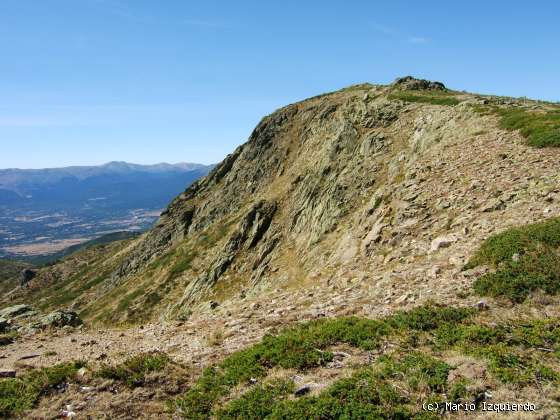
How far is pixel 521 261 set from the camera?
1462cm

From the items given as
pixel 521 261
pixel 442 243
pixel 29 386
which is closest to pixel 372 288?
pixel 442 243

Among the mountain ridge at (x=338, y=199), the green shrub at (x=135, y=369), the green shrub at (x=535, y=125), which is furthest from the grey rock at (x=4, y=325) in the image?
the green shrub at (x=535, y=125)

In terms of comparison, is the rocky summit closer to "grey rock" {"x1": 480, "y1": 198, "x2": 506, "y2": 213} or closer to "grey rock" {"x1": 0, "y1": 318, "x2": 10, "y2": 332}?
"grey rock" {"x1": 480, "y1": 198, "x2": 506, "y2": 213}

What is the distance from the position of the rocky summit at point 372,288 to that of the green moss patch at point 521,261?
Answer: 0.10 metres

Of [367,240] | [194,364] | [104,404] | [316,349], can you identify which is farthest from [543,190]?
[104,404]

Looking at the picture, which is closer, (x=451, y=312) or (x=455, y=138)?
(x=451, y=312)

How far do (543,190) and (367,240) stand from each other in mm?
9566

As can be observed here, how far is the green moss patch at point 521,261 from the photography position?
1348 centimetres

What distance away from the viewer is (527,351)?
1051 centimetres

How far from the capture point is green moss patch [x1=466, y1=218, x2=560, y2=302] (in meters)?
13.5

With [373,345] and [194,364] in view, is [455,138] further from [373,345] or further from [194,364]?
[194,364]

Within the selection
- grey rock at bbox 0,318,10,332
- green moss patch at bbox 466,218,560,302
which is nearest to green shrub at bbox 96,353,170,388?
green moss patch at bbox 466,218,560,302

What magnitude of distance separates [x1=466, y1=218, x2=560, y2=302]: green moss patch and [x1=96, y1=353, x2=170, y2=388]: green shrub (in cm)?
1156

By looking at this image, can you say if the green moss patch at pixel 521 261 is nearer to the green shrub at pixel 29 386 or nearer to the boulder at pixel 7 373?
the green shrub at pixel 29 386
